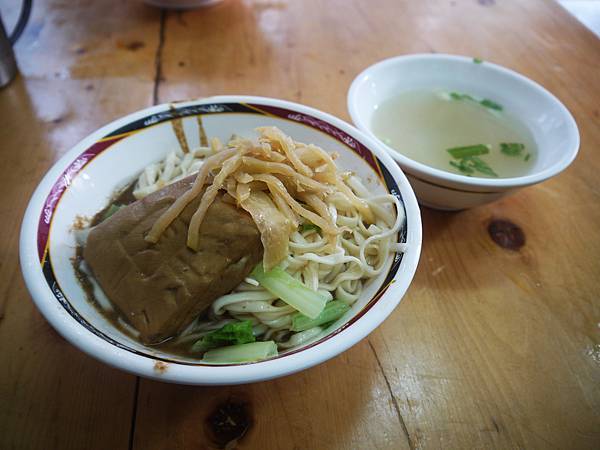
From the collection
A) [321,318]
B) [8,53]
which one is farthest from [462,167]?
[8,53]

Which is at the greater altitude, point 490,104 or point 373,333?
point 490,104

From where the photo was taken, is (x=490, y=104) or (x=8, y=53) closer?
(x=490, y=104)

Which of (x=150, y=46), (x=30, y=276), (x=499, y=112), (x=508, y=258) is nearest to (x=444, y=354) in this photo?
(x=508, y=258)

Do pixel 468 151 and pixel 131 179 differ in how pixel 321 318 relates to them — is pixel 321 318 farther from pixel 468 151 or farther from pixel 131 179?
pixel 468 151

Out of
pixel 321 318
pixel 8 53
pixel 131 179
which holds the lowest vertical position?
pixel 8 53

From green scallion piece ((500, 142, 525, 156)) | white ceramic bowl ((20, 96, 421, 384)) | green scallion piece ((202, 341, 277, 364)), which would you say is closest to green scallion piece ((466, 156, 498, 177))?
green scallion piece ((500, 142, 525, 156))

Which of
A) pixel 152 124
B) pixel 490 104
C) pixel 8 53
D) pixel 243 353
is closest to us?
pixel 243 353

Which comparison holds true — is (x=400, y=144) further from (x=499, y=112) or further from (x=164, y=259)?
(x=164, y=259)
